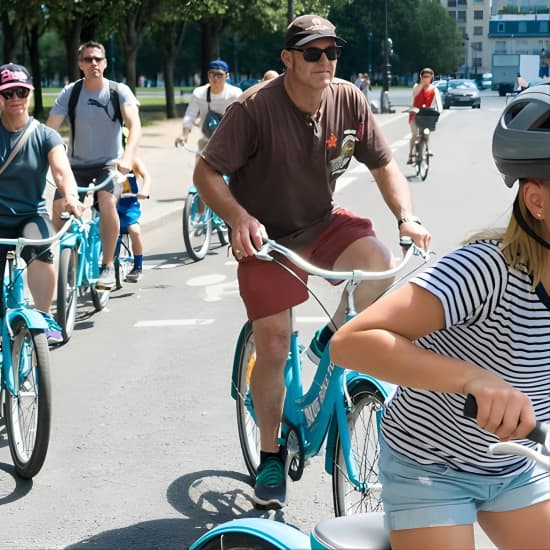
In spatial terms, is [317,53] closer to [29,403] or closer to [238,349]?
Answer: [238,349]

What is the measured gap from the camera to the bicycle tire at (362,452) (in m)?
3.85

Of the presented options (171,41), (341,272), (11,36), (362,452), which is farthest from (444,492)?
(171,41)


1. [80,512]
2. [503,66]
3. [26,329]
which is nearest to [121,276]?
[26,329]

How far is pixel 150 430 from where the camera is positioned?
593cm

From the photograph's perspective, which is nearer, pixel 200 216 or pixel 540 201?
pixel 540 201

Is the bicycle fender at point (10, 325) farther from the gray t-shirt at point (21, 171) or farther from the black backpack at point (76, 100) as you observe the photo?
the black backpack at point (76, 100)

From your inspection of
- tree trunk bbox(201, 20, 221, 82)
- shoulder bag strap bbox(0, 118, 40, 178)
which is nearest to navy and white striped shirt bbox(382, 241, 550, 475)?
shoulder bag strap bbox(0, 118, 40, 178)

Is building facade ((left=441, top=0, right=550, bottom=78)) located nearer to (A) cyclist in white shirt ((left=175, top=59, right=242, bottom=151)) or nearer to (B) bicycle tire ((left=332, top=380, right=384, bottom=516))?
(A) cyclist in white shirt ((left=175, top=59, right=242, bottom=151))

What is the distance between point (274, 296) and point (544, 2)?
18161 millimetres

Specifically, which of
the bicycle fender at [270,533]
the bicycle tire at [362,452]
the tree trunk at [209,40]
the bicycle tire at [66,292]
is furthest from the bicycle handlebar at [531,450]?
the tree trunk at [209,40]

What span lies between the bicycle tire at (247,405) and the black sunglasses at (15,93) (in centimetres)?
209

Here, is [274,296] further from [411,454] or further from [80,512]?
[411,454]

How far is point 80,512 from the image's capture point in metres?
4.81

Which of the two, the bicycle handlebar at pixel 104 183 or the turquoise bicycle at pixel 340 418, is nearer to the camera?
the turquoise bicycle at pixel 340 418
